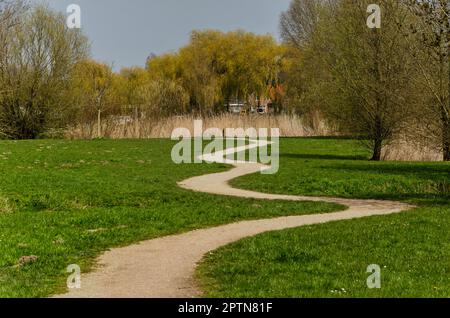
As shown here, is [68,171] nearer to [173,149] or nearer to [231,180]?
[231,180]

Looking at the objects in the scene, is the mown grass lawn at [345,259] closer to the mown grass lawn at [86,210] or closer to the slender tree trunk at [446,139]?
the mown grass lawn at [86,210]

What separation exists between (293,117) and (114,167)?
31.9 metres

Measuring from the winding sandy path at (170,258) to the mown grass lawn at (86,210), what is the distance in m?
0.47

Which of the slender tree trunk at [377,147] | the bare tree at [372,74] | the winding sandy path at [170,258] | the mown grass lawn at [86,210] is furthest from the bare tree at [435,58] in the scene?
the mown grass lawn at [86,210]

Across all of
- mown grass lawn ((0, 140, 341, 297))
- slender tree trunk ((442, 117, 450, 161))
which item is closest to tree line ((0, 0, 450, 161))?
slender tree trunk ((442, 117, 450, 161))

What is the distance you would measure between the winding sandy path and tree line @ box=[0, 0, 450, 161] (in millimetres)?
7009

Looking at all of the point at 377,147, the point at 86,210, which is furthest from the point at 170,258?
the point at 377,147

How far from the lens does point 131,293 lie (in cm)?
786

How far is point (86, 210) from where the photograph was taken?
14.8 m

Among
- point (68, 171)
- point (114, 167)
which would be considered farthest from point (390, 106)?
point (68, 171)

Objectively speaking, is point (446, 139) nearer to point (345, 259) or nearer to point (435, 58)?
point (435, 58)

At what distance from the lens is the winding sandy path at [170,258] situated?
26.5 ft

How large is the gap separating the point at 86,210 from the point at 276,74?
2239 inches

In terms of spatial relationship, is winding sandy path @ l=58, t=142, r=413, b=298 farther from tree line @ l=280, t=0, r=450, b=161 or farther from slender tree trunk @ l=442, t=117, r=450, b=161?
tree line @ l=280, t=0, r=450, b=161
